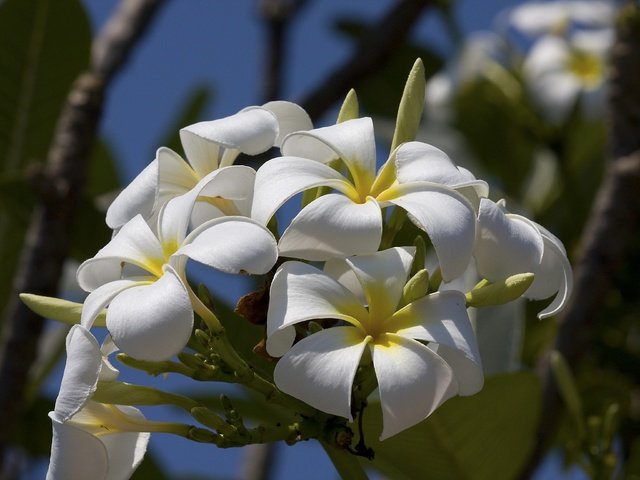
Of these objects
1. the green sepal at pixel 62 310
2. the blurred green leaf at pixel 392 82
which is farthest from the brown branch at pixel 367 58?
the green sepal at pixel 62 310

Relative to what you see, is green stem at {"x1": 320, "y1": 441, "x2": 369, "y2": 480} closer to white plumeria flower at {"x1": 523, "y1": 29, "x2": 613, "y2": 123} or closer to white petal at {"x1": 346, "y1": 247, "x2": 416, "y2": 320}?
white petal at {"x1": 346, "y1": 247, "x2": 416, "y2": 320}

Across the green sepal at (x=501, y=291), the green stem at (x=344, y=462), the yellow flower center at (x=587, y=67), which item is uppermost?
the green sepal at (x=501, y=291)

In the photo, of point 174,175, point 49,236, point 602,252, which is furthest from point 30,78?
point 602,252

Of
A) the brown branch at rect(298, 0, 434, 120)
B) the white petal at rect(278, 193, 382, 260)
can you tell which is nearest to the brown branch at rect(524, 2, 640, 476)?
the brown branch at rect(298, 0, 434, 120)

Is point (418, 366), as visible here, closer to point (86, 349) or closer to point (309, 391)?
point (309, 391)

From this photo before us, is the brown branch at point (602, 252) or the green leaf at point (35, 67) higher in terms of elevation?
the green leaf at point (35, 67)

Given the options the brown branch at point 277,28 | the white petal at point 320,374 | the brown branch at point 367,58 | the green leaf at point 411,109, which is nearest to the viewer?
the white petal at point 320,374

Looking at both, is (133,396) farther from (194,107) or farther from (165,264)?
(194,107)

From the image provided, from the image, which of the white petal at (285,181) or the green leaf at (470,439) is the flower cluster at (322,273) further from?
the green leaf at (470,439)
